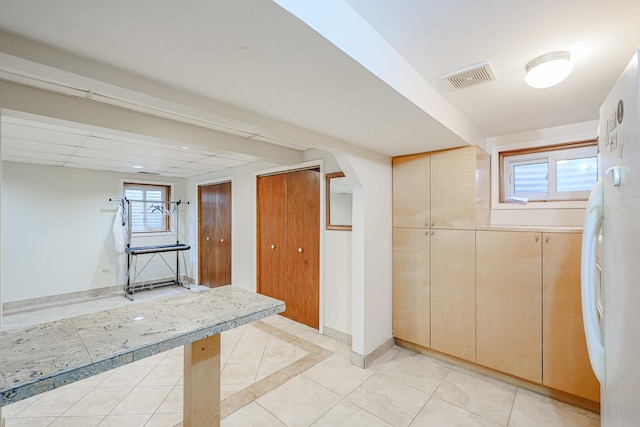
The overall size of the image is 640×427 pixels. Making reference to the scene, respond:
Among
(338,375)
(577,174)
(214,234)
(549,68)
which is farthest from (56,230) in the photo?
(577,174)

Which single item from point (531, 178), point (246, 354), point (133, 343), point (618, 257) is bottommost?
point (246, 354)

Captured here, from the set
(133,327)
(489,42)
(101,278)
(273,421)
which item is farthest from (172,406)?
(101,278)

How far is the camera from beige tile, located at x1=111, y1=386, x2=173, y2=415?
196cm

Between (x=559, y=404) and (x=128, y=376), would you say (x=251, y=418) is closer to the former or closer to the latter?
(x=128, y=376)

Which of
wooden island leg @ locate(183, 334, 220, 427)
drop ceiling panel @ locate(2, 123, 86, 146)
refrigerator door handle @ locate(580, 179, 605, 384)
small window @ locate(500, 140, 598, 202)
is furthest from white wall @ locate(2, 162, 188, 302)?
refrigerator door handle @ locate(580, 179, 605, 384)

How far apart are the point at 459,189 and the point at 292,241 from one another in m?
2.02

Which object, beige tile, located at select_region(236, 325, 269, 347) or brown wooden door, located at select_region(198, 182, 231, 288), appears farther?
brown wooden door, located at select_region(198, 182, 231, 288)

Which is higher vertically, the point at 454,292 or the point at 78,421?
the point at 454,292

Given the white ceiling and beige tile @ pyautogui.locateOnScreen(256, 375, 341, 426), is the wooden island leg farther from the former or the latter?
the white ceiling

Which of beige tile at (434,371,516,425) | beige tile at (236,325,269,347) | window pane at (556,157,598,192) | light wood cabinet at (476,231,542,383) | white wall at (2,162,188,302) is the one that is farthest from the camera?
white wall at (2,162,188,302)

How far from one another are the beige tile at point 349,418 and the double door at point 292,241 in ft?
4.32

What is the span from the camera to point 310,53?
1.04m

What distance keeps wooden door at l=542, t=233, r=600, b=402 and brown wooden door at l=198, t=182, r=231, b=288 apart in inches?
160

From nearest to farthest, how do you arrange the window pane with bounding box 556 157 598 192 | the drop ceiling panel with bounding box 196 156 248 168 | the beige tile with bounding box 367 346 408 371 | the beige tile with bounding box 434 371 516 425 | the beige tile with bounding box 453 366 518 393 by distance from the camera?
Answer: the beige tile with bounding box 434 371 516 425 → the beige tile with bounding box 453 366 518 393 → the window pane with bounding box 556 157 598 192 → the beige tile with bounding box 367 346 408 371 → the drop ceiling panel with bounding box 196 156 248 168
